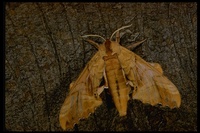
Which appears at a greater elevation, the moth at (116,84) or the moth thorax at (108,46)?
the moth thorax at (108,46)

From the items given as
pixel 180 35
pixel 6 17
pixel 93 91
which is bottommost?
pixel 93 91

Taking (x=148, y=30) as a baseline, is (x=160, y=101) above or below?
below

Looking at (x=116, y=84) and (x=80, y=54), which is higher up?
(x=80, y=54)

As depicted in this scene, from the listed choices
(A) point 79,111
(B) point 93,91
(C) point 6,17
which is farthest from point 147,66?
(C) point 6,17

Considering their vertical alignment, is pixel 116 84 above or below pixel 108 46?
below

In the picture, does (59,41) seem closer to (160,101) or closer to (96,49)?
(96,49)
